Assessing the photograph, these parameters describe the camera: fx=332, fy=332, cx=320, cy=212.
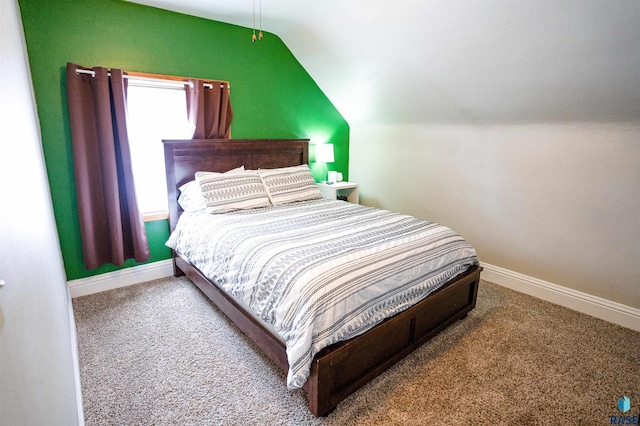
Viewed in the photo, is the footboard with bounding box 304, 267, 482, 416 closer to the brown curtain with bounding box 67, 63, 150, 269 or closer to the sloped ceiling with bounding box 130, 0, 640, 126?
the sloped ceiling with bounding box 130, 0, 640, 126

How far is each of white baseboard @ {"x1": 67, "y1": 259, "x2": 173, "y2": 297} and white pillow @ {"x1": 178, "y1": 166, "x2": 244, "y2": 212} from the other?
649 millimetres

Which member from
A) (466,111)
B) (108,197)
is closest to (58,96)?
(108,197)

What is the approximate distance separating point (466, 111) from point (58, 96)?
3.39 m

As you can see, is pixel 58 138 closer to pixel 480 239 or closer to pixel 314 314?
pixel 314 314

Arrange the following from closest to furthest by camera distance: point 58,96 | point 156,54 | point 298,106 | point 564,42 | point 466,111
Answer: point 564,42, point 58,96, point 156,54, point 466,111, point 298,106

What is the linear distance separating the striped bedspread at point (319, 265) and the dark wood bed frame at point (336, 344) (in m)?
0.06

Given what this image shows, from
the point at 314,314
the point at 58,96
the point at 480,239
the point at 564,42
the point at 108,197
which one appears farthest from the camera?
the point at 480,239

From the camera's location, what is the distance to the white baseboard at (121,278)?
109 inches

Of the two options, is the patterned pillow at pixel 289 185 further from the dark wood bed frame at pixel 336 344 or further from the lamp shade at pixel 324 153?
the lamp shade at pixel 324 153

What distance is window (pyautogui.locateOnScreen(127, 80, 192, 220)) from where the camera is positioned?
2891 millimetres

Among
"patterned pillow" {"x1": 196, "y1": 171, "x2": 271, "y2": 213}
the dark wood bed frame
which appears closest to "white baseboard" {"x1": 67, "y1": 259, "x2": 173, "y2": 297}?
the dark wood bed frame

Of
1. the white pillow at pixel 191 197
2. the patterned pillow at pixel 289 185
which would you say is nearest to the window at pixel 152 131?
the white pillow at pixel 191 197

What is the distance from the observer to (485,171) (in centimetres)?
316

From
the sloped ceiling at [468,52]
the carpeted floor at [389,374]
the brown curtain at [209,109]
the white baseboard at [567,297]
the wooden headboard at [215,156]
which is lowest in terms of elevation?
the carpeted floor at [389,374]
